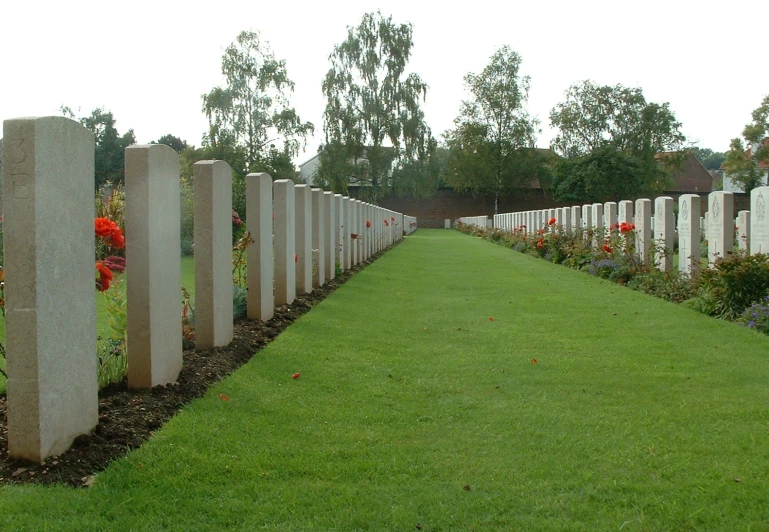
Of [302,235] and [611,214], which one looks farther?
[611,214]

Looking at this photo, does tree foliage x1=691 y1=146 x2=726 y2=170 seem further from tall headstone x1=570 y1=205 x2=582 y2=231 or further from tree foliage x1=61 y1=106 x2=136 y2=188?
tall headstone x1=570 y1=205 x2=582 y2=231

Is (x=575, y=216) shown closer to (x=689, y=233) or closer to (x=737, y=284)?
(x=689, y=233)

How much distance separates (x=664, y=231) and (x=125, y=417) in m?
9.38

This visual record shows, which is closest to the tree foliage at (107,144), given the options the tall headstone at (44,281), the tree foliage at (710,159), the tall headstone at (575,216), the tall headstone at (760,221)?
the tall headstone at (575,216)

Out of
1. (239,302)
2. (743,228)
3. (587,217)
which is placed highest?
(587,217)

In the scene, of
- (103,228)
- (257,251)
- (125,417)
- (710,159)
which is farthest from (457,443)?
(710,159)

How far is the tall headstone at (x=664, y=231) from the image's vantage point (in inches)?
428

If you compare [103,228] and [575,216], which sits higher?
[575,216]

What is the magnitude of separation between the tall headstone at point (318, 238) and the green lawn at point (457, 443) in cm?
346

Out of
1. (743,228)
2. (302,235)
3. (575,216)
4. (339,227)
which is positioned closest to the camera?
(302,235)

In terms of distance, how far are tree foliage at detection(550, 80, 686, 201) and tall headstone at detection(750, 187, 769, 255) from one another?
41.7 meters

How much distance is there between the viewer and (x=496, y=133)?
167 ft

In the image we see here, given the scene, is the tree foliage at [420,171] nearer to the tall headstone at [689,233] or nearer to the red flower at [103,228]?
the tall headstone at [689,233]

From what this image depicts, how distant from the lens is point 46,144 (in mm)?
2852
